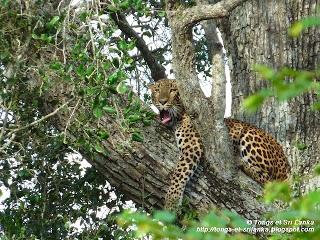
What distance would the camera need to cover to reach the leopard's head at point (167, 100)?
24.7 ft

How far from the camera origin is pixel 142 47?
7.53m

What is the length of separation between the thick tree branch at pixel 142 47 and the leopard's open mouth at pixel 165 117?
0.52 m

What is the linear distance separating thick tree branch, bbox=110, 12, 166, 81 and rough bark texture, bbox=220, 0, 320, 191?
793 mm

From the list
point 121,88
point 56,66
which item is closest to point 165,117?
point 56,66

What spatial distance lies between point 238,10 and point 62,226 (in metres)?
2.61

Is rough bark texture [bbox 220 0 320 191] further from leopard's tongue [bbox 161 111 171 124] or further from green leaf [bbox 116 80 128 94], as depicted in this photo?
green leaf [bbox 116 80 128 94]

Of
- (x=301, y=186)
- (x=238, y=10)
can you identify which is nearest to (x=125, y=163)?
(x=301, y=186)

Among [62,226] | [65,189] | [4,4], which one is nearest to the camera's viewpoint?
[4,4]

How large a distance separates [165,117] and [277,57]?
1280 mm

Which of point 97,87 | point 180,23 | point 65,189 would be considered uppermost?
point 180,23

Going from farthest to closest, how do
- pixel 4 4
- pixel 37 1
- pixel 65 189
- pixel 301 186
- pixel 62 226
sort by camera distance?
pixel 65 189
pixel 62 226
pixel 301 186
pixel 37 1
pixel 4 4

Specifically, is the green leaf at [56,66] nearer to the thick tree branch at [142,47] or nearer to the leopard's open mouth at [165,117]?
the thick tree branch at [142,47]

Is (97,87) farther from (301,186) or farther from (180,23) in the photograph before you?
(301,186)

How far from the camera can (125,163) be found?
233 inches
